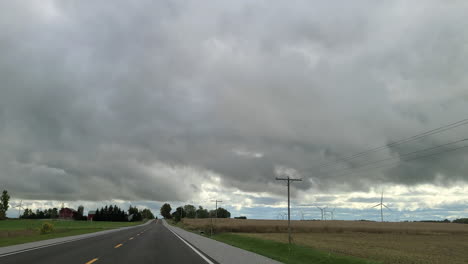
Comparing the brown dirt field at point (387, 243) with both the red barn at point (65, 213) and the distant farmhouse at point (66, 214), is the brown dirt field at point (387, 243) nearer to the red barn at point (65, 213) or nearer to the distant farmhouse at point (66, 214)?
the distant farmhouse at point (66, 214)

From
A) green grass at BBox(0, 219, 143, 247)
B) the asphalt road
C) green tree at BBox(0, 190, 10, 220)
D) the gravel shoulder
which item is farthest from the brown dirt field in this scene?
green tree at BBox(0, 190, 10, 220)

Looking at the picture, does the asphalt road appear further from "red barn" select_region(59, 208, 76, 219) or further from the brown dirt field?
"red barn" select_region(59, 208, 76, 219)

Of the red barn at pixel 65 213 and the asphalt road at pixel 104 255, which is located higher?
the asphalt road at pixel 104 255

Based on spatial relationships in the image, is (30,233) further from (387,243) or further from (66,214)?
(66,214)

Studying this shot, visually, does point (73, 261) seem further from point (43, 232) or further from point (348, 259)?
point (43, 232)

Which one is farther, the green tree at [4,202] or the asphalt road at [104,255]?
the green tree at [4,202]

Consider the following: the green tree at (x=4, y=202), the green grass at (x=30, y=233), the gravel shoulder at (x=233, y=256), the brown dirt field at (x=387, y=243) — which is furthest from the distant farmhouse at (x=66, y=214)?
the gravel shoulder at (x=233, y=256)

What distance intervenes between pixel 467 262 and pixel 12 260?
99.4 ft

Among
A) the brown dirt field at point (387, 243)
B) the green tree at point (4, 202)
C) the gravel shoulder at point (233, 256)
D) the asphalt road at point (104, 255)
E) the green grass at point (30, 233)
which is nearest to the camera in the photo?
the asphalt road at point (104, 255)

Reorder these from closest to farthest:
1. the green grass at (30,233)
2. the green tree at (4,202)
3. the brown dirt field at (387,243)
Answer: the brown dirt field at (387,243) < the green grass at (30,233) < the green tree at (4,202)

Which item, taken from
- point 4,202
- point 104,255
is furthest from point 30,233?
point 4,202

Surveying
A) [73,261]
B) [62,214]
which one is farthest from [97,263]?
[62,214]

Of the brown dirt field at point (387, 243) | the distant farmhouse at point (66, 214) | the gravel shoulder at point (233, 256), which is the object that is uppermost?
the gravel shoulder at point (233, 256)

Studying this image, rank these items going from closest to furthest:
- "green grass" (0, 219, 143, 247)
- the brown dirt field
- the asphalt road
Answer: the asphalt road → the brown dirt field → "green grass" (0, 219, 143, 247)
